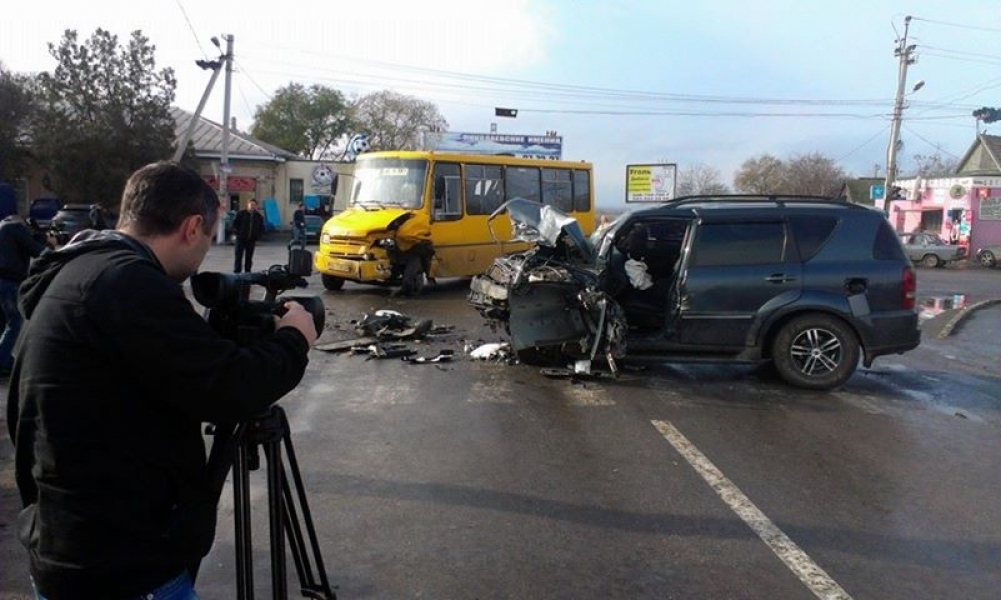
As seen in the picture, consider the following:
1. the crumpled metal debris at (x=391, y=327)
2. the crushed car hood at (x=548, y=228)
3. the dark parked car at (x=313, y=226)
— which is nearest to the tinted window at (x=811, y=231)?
the crushed car hood at (x=548, y=228)

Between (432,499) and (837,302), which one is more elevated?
(837,302)

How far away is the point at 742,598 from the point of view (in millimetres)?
3703

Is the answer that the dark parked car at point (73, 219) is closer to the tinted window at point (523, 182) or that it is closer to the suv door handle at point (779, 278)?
the tinted window at point (523, 182)

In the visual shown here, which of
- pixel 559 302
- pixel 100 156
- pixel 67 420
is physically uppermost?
pixel 100 156

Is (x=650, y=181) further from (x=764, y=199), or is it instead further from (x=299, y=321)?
(x=299, y=321)

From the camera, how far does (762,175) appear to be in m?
66.3

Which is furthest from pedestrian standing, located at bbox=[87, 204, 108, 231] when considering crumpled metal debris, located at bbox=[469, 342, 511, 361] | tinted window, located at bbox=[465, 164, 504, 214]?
crumpled metal debris, located at bbox=[469, 342, 511, 361]

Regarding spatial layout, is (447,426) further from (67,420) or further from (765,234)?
(67,420)

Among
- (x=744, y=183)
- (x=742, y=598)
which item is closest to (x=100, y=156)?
(x=742, y=598)

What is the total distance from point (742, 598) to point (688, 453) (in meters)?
2.31

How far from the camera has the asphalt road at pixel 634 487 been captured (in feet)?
12.9

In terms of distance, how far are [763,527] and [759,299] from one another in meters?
3.97

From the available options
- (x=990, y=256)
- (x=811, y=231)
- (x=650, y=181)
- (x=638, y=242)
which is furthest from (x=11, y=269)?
(x=650, y=181)

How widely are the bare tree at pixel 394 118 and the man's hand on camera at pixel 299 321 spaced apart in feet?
198
